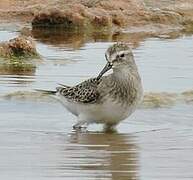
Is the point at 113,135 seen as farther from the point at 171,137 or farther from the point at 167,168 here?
the point at 167,168

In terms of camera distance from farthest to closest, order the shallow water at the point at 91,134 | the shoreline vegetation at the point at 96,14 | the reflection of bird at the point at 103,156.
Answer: the shoreline vegetation at the point at 96,14
the shallow water at the point at 91,134
the reflection of bird at the point at 103,156

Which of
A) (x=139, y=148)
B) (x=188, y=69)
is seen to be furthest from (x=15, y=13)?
(x=139, y=148)

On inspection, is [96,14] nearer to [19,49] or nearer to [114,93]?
[19,49]

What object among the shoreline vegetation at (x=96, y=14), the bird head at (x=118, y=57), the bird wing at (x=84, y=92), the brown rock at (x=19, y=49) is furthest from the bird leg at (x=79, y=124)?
the shoreline vegetation at (x=96, y=14)

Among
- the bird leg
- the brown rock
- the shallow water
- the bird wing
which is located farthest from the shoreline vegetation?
the bird leg

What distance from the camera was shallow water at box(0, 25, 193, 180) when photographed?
25.4 feet

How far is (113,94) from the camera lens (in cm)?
977

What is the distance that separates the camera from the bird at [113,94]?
9.72 metres

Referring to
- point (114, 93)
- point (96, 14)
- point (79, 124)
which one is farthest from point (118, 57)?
point (96, 14)

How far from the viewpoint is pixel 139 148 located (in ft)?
29.1

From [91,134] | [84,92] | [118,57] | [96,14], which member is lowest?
[96,14]

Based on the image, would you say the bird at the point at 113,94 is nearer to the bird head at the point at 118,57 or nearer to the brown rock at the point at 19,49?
the bird head at the point at 118,57

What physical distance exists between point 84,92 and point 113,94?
0.41 metres

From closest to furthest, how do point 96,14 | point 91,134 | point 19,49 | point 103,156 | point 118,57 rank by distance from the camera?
point 103,156, point 118,57, point 91,134, point 19,49, point 96,14
